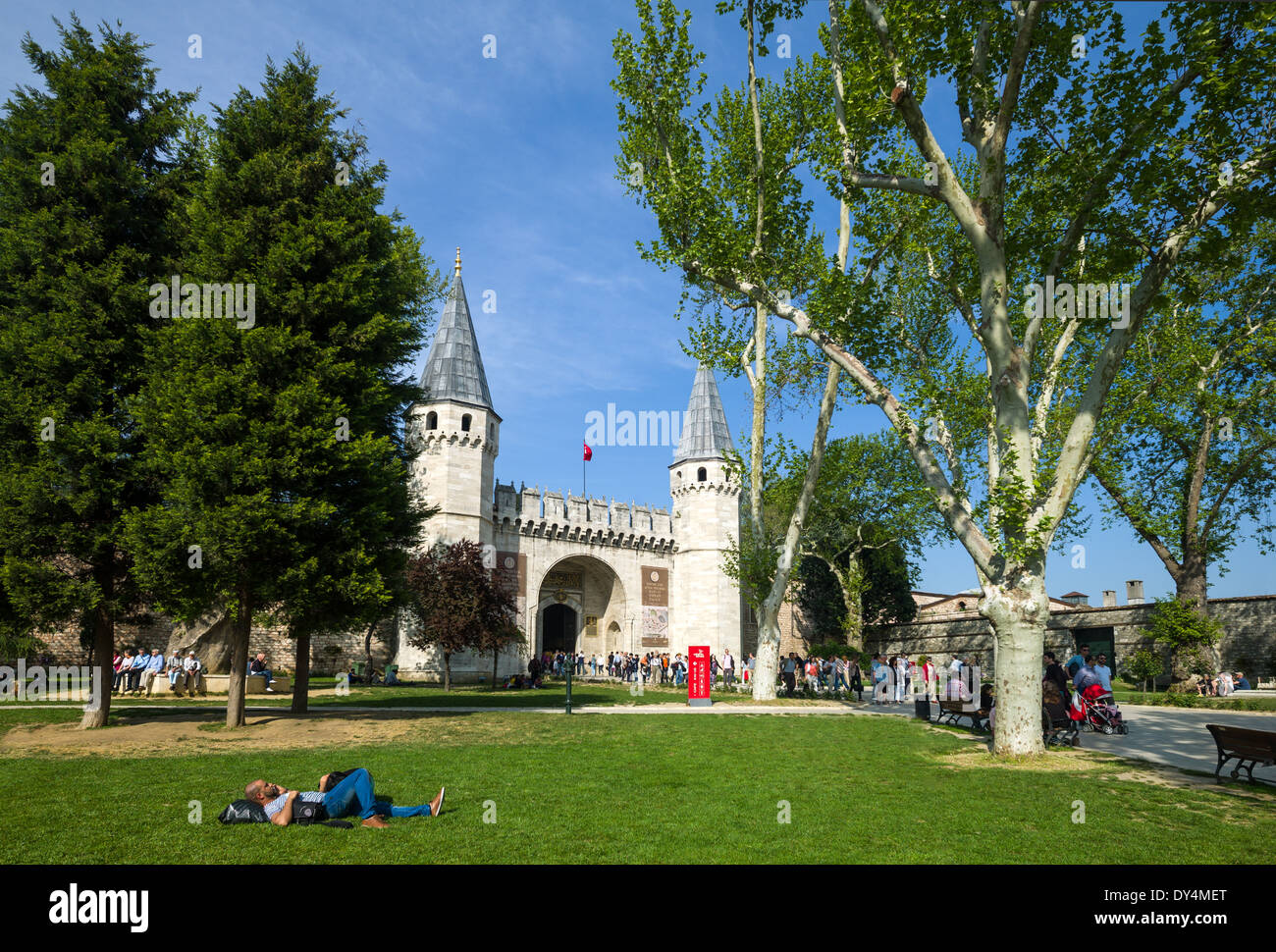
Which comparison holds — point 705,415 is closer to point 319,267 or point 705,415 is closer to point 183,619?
point 319,267

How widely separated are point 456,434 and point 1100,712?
1027 inches

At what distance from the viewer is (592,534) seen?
3972 cm

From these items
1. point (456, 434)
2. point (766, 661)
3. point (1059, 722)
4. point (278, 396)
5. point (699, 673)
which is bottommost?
point (699, 673)

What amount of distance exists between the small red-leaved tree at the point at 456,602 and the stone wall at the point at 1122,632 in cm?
2085

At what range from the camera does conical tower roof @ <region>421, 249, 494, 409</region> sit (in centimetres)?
3306

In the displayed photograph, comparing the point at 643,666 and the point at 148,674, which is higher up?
the point at 148,674

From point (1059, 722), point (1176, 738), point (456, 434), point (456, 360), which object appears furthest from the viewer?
point (456, 360)

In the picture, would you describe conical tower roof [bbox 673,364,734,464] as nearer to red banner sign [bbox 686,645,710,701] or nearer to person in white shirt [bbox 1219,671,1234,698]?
red banner sign [bbox 686,645,710,701]

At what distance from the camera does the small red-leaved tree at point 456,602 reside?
24672 millimetres

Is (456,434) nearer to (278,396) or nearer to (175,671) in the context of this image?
(175,671)

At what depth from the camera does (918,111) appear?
10.4 m

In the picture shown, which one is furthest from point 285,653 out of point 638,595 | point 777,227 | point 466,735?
point 777,227

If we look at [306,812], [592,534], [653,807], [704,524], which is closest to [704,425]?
[704,524]

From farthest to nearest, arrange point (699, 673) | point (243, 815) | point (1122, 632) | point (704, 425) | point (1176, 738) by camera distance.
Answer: point (704, 425), point (1122, 632), point (699, 673), point (1176, 738), point (243, 815)
